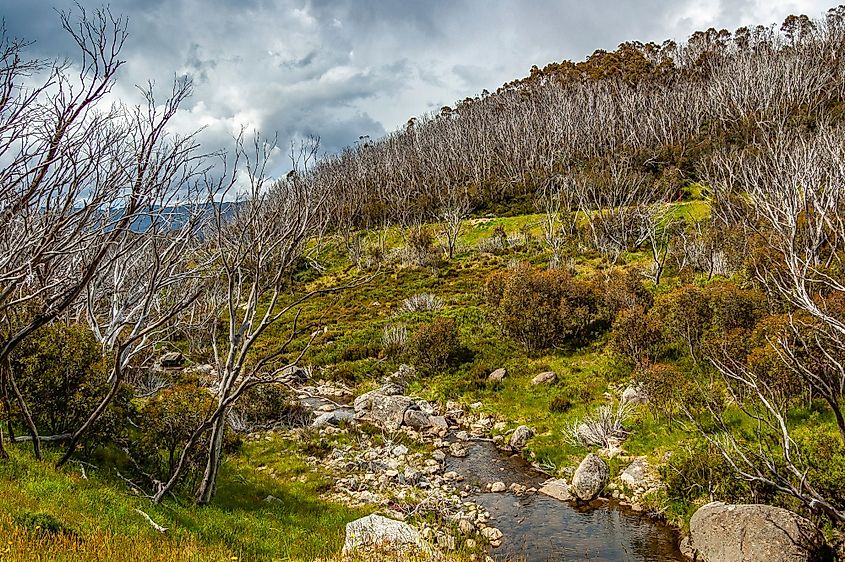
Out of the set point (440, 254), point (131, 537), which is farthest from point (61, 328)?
point (440, 254)

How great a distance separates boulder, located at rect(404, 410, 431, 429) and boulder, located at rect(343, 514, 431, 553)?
720 cm

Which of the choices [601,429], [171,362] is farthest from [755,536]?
[171,362]

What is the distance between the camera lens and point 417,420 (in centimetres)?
1513

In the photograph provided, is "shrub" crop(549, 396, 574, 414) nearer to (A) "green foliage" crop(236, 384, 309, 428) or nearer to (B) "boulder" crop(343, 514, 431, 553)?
(A) "green foliage" crop(236, 384, 309, 428)

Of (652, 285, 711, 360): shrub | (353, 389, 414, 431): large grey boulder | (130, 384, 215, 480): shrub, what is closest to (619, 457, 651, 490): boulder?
(652, 285, 711, 360): shrub

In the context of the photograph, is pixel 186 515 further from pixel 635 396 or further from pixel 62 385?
pixel 635 396

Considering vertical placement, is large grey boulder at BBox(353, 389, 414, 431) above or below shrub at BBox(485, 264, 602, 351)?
below

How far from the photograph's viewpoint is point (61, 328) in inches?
375

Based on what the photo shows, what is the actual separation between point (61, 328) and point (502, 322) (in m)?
14.4

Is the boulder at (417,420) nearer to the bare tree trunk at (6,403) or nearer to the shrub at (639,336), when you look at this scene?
the shrub at (639,336)

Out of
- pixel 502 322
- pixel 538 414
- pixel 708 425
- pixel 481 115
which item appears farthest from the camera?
pixel 481 115

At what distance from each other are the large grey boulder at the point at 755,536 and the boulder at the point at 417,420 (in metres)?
8.41

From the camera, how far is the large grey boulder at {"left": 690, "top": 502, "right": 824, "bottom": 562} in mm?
6699

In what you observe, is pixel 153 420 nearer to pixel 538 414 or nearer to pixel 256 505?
pixel 256 505
